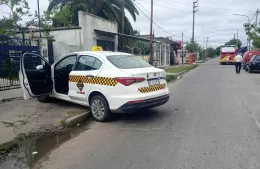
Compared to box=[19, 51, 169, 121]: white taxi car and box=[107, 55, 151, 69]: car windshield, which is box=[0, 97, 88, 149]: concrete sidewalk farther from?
box=[107, 55, 151, 69]: car windshield

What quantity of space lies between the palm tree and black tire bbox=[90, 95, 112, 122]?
1598 centimetres

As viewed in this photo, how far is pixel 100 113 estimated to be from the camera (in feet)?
19.3

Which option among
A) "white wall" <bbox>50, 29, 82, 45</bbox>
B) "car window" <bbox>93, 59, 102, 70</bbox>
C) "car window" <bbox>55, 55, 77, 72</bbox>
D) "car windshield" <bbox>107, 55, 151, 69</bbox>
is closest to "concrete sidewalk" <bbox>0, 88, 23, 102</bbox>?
"car window" <bbox>55, 55, 77, 72</bbox>

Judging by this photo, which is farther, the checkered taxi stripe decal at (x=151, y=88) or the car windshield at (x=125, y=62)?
the car windshield at (x=125, y=62)

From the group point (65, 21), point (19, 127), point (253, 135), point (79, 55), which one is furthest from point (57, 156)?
point (65, 21)

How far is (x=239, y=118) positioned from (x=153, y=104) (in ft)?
7.31

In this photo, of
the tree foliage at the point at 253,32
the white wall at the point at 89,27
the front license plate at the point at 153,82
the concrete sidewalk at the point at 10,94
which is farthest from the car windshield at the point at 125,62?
the tree foliage at the point at 253,32

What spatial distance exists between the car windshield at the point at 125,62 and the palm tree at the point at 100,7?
602 inches

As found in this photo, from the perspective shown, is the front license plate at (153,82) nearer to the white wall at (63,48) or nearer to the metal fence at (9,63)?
the metal fence at (9,63)

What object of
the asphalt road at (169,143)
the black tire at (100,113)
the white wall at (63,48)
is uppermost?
the white wall at (63,48)

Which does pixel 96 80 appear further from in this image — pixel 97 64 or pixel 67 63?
pixel 67 63

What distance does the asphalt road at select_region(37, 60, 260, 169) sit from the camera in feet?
11.9

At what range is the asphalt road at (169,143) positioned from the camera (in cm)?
364

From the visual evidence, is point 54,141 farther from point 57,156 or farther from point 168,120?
point 168,120
